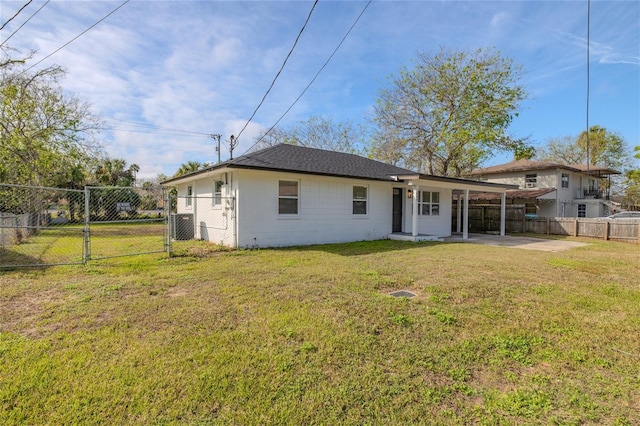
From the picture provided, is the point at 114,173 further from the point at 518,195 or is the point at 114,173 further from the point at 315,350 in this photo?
the point at 518,195

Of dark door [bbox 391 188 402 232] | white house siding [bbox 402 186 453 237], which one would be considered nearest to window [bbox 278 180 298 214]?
dark door [bbox 391 188 402 232]

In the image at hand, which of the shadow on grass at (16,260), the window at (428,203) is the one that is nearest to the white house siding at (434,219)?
the window at (428,203)

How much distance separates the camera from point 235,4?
810 centimetres

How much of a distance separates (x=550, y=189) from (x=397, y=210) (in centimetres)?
1754

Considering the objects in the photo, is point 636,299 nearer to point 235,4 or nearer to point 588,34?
point 588,34

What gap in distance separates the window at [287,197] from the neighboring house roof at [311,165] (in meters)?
0.64

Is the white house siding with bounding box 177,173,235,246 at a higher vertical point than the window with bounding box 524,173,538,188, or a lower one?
lower

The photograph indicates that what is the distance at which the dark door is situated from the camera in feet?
46.9

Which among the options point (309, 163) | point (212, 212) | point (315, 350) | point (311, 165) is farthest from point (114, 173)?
point (315, 350)

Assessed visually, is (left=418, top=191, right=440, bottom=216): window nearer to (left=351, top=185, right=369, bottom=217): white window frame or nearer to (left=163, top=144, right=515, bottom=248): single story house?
(left=163, top=144, right=515, bottom=248): single story house

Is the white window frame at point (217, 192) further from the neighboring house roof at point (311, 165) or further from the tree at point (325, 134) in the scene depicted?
the tree at point (325, 134)

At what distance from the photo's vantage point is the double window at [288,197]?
35.0 ft

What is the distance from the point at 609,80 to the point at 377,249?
14647 millimetres

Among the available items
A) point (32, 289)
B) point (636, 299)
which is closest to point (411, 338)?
point (636, 299)
